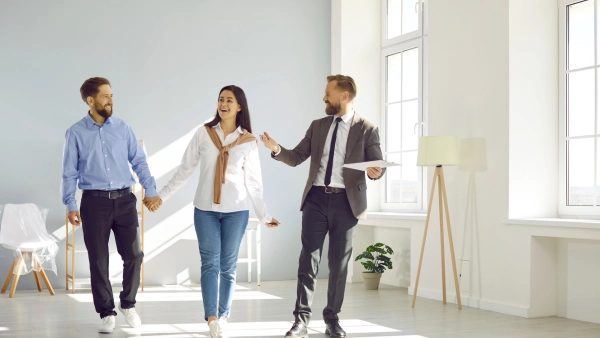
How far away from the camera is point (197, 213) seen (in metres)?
4.02

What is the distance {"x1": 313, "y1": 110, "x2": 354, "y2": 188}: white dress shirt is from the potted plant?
8.98 feet

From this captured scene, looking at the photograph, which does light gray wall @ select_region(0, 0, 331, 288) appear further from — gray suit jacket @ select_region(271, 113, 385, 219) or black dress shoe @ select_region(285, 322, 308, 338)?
black dress shoe @ select_region(285, 322, 308, 338)

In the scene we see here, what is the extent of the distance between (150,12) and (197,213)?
372 centimetres

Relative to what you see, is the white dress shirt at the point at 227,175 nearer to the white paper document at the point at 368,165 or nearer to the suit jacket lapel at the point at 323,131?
the suit jacket lapel at the point at 323,131

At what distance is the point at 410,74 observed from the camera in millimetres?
7219

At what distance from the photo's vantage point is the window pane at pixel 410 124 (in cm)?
708

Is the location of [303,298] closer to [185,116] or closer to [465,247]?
[465,247]

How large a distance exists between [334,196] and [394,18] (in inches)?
155

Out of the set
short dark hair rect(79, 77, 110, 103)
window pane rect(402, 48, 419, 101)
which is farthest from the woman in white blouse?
window pane rect(402, 48, 419, 101)

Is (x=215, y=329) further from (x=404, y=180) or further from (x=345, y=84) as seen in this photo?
(x=404, y=180)

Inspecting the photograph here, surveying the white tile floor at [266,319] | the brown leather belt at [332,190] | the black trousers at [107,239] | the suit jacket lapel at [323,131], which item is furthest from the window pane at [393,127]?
the black trousers at [107,239]

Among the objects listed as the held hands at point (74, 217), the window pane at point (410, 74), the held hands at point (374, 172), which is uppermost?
the window pane at point (410, 74)

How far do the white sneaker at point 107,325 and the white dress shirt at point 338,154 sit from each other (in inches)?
58.2

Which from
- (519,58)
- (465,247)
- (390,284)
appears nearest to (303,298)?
(465,247)
